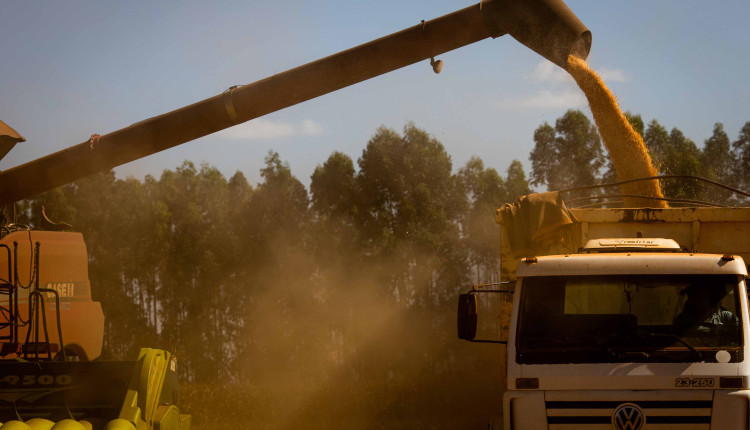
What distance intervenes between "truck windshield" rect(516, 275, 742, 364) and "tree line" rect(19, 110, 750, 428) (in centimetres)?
1514

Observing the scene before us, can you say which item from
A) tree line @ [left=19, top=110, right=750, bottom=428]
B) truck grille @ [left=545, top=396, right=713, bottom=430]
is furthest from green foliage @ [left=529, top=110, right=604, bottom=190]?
truck grille @ [left=545, top=396, right=713, bottom=430]

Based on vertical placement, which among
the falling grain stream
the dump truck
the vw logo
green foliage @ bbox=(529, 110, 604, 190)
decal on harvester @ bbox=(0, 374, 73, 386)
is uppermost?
green foliage @ bbox=(529, 110, 604, 190)

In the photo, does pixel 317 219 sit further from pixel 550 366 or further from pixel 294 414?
pixel 550 366

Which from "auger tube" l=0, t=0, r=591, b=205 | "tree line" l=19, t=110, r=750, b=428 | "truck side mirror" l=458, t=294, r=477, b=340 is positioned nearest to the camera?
"truck side mirror" l=458, t=294, r=477, b=340

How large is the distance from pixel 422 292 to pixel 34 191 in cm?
1857

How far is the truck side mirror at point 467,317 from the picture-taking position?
5730 mm

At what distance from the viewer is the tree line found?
84.5 ft

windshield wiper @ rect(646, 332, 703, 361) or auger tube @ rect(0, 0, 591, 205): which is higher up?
auger tube @ rect(0, 0, 591, 205)

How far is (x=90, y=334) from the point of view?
10.2 meters

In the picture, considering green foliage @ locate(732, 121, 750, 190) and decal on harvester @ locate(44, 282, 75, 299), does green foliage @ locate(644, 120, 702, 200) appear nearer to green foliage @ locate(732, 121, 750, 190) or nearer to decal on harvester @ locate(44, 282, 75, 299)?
green foliage @ locate(732, 121, 750, 190)

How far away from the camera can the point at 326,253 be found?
27672 millimetres

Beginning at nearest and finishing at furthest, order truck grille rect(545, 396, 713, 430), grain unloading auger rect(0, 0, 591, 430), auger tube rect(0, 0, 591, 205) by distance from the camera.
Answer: truck grille rect(545, 396, 713, 430) → grain unloading auger rect(0, 0, 591, 430) → auger tube rect(0, 0, 591, 205)

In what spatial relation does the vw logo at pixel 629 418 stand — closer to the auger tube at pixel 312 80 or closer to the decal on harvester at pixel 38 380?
the auger tube at pixel 312 80

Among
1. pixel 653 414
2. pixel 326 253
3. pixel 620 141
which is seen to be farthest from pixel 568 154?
pixel 653 414
